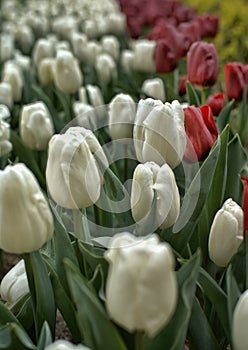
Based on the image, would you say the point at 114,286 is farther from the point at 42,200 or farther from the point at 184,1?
the point at 184,1

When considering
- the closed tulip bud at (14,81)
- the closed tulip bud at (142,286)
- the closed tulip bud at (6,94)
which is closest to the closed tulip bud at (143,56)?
the closed tulip bud at (14,81)

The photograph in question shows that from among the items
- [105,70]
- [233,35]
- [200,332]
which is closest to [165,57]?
[105,70]

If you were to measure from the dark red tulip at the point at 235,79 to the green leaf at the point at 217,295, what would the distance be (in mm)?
777

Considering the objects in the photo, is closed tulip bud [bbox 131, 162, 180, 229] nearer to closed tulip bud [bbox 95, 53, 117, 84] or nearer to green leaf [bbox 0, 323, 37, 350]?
green leaf [bbox 0, 323, 37, 350]

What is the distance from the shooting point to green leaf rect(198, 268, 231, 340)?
99cm

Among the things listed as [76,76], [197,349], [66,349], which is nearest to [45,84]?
[76,76]

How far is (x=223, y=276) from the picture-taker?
1.11m

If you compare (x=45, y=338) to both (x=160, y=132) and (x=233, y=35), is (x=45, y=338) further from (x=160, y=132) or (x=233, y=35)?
(x=233, y=35)

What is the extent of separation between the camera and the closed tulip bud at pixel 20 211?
2.80 ft

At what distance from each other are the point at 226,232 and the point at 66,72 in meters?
1.09

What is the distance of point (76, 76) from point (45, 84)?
47 cm

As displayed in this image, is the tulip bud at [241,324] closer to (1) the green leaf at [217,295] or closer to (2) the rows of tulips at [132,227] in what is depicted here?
(2) the rows of tulips at [132,227]

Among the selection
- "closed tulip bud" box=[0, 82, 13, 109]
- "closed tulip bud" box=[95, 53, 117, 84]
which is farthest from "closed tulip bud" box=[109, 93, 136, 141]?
"closed tulip bud" box=[95, 53, 117, 84]

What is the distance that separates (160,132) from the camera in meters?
1.10
